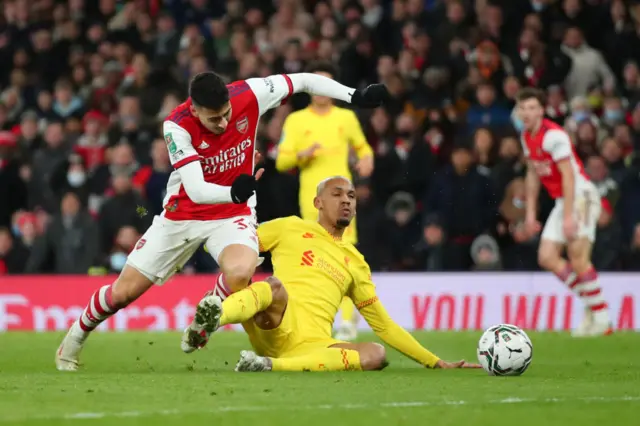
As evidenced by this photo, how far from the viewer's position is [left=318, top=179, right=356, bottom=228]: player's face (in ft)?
30.2

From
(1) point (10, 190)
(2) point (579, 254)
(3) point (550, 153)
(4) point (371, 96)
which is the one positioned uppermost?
(4) point (371, 96)

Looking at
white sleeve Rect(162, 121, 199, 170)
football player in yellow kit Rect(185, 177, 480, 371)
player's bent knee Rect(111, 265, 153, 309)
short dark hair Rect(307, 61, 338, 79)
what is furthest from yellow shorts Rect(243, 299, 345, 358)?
short dark hair Rect(307, 61, 338, 79)

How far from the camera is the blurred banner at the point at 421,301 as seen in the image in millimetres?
15102

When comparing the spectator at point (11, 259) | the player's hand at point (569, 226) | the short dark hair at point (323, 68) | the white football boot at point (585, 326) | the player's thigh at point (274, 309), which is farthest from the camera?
the spectator at point (11, 259)

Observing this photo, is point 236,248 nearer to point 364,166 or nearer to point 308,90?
point 308,90

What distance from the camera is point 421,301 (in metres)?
15.4

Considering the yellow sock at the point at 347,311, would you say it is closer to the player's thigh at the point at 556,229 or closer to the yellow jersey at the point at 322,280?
the player's thigh at the point at 556,229

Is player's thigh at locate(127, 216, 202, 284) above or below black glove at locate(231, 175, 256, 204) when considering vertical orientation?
below

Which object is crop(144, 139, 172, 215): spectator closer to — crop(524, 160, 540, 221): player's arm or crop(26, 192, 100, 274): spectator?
crop(26, 192, 100, 274): spectator

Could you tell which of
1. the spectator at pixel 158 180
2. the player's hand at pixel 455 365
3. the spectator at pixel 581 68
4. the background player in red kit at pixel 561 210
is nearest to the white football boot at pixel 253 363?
the player's hand at pixel 455 365

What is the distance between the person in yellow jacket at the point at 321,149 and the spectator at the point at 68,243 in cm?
485

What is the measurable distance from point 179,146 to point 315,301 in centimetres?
142

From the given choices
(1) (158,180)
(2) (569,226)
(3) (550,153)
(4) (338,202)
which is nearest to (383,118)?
(1) (158,180)

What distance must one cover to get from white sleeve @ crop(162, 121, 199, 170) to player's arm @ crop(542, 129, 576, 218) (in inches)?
221
